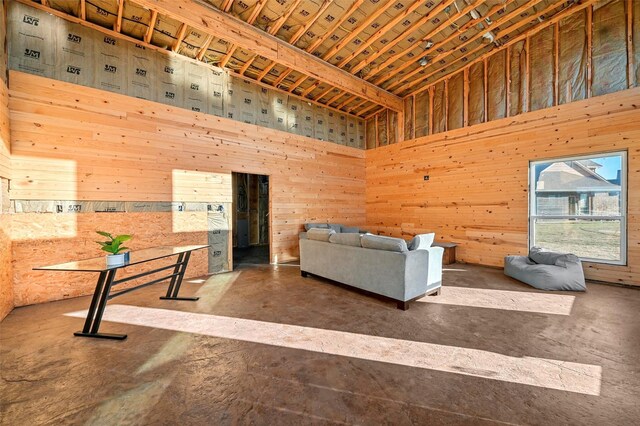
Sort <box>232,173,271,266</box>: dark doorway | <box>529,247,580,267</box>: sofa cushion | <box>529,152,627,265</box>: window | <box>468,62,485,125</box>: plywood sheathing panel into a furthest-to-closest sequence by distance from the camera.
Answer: <box>232,173,271,266</box>: dark doorway < <box>468,62,485,125</box>: plywood sheathing panel < <box>529,152,627,265</box>: window < <box>529,247,580,267</box>: sofa cushion

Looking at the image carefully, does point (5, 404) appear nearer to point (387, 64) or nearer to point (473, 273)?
point (473, 273)

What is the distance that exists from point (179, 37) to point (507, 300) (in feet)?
22.1

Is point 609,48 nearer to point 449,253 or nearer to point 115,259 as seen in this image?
point 449,253

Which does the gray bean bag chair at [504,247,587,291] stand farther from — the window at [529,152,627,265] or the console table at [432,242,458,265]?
the console table at [432,242,458,265]

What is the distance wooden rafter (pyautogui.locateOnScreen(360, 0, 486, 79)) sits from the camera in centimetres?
439

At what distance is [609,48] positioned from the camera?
4.44 m

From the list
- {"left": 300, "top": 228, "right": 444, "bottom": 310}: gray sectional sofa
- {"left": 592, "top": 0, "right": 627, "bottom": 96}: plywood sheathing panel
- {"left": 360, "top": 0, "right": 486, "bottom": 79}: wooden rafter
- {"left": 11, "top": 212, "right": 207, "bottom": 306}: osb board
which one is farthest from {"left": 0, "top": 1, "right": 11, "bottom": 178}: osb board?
{"left": 592, "top": 0, "right": 627, "bottom": 96}: plywood sheathing panel

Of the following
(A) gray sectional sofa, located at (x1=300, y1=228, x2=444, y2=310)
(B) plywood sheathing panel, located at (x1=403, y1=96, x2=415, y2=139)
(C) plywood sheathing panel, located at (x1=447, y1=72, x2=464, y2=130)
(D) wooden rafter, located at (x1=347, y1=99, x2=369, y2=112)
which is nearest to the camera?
(A) gray sectional sofa, located at (x1=300, y1=228, x2=444, y2=310)

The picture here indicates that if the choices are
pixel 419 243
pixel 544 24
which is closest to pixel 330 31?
pixel 419 243

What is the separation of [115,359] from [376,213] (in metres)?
6.78

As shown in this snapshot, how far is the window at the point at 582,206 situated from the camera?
4.46 metres

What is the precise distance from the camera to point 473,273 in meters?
5.19

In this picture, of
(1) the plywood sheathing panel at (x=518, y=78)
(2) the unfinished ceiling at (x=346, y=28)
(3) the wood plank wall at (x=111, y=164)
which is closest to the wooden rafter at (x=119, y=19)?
(2) the unfinished ceiling at (x=346, y=28)

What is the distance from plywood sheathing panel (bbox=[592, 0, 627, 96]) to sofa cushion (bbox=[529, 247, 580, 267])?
287 cm
